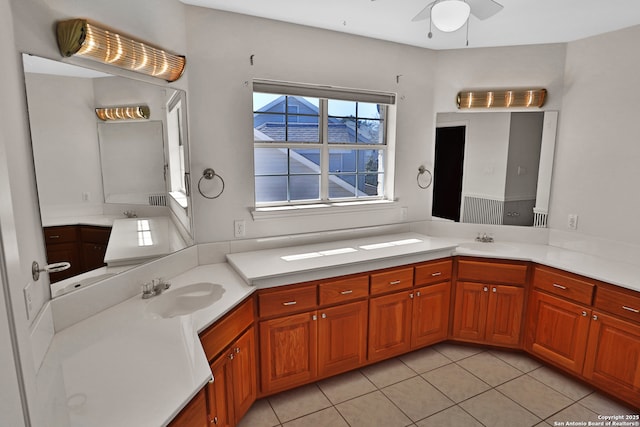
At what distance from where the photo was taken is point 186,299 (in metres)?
2.10

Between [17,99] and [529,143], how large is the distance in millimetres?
3548

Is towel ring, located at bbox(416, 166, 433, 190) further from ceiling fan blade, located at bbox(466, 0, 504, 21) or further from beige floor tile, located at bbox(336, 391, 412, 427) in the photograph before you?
beige floor tile, located at bbox(336, 391, 412, 427)

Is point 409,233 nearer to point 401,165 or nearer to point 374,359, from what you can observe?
point 401,165

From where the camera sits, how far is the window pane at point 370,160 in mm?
3271

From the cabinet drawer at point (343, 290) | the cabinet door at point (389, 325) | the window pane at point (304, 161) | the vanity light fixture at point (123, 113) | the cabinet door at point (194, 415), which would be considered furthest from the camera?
the window pane at point (304, 161)

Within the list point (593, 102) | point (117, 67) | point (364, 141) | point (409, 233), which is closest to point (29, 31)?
point (117, 67)

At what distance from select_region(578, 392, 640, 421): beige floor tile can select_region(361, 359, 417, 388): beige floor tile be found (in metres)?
1.14

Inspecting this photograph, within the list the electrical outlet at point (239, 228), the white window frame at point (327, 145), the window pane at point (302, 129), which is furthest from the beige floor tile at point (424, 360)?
the window pane at point (302, 129)

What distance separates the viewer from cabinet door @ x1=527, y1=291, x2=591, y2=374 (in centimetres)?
252

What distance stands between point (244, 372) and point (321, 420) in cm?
59

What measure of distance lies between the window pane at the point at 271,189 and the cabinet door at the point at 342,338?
1.01 m

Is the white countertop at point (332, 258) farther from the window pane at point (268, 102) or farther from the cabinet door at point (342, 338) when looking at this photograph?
the window pane at point (268, 102)

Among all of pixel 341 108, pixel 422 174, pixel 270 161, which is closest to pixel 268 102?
pixel 270 161

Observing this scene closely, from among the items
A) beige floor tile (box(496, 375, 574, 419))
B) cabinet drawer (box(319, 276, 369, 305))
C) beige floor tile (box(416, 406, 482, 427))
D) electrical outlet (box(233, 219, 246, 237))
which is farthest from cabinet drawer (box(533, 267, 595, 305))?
electrical outlet (box(233, 219, 246, 237))
